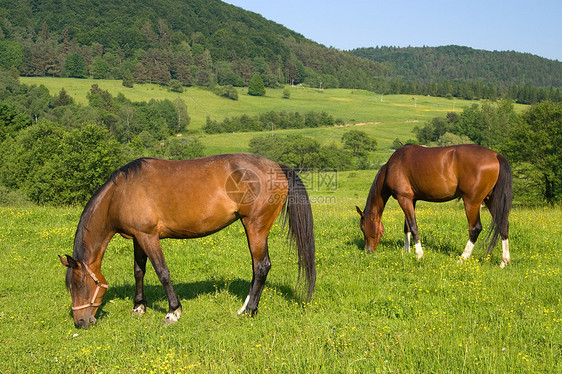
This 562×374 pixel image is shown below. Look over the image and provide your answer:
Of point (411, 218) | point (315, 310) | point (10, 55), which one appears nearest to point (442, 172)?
point (411, 218)

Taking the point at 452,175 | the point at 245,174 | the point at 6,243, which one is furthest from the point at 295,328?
the point at 6,243

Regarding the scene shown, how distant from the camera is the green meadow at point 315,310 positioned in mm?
4812

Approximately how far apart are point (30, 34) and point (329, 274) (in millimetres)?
233490

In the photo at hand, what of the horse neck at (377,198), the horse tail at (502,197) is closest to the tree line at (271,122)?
the horse neck at (377,198)

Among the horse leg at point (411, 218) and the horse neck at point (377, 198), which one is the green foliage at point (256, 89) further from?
the horse leg at point (411, 218)

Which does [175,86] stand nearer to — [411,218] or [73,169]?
[73,169]

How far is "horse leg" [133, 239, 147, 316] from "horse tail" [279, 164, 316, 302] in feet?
8.50

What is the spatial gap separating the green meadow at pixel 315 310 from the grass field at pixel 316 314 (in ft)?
0.08

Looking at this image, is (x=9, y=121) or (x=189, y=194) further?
(x=9, y=121)

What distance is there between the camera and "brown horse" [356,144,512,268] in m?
9.18

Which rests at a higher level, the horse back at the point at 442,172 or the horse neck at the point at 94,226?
the horse back at the point at 442,172

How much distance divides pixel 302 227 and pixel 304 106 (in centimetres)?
13701

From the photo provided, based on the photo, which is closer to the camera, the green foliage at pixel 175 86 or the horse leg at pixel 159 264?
the horse leg at pixel 159 264

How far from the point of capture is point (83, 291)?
21.7 feet
